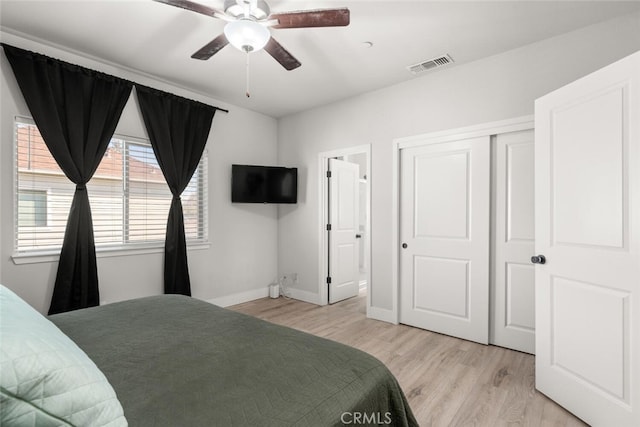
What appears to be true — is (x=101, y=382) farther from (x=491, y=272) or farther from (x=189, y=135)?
(x=189, y=135)

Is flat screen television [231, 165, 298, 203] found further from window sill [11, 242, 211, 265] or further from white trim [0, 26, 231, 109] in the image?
white trim [0, 26, 231, 109]

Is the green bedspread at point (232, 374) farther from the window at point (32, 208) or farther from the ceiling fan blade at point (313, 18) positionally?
the ceiling fan blade at point (313, 18)

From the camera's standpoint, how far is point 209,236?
406 centimetres

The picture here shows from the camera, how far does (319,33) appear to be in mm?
2646

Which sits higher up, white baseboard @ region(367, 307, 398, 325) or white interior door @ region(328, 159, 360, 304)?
white interior door @ region(328, 159, 360, 304)

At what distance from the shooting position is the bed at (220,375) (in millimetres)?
901

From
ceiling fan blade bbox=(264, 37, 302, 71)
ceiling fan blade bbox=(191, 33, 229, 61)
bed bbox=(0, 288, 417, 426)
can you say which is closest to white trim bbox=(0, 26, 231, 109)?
ceiling fan blade bbox=(191, 33, 229, 61)

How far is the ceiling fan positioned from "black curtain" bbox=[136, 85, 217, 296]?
1683mm

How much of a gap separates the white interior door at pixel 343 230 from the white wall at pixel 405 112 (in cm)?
24

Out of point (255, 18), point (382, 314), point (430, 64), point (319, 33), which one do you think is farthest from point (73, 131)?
point (382, 314)

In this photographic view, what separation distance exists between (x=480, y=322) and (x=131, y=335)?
2954 millimetres

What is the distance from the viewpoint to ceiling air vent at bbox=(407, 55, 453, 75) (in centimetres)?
305

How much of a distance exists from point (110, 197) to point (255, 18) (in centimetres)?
235

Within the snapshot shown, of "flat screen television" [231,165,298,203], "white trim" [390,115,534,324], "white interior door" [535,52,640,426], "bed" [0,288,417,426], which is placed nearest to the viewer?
"bed" [0,288,417,426]
